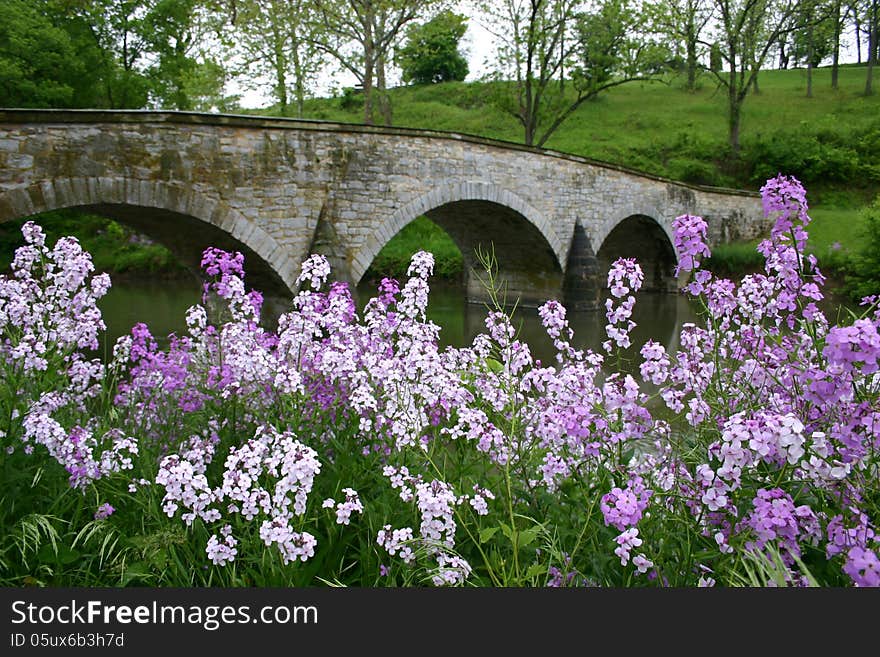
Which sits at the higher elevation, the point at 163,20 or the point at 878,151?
the point at 163,20

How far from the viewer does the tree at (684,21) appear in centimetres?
2367

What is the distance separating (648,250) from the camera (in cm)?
2312

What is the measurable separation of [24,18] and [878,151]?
3039cm

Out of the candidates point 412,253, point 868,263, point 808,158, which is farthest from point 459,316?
point 808,158

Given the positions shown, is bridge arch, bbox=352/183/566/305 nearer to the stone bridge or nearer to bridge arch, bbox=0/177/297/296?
the stone bridge

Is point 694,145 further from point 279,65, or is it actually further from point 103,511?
point 103,511

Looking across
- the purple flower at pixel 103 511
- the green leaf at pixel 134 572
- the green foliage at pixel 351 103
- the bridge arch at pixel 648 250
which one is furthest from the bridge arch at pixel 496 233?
the green foliage at pixel 351 103

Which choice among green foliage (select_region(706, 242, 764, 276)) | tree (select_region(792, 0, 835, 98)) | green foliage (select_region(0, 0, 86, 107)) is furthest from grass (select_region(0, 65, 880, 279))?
green foliage (select_region(0, 0, 86, 107))

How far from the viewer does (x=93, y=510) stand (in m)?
3.18

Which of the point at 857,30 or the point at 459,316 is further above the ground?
the point at 857,30

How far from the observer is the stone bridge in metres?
8.52

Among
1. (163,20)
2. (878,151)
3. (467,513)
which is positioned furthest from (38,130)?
(878,151)

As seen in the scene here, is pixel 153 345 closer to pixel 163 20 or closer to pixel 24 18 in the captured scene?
pixel 24 18

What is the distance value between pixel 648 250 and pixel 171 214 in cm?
1681
